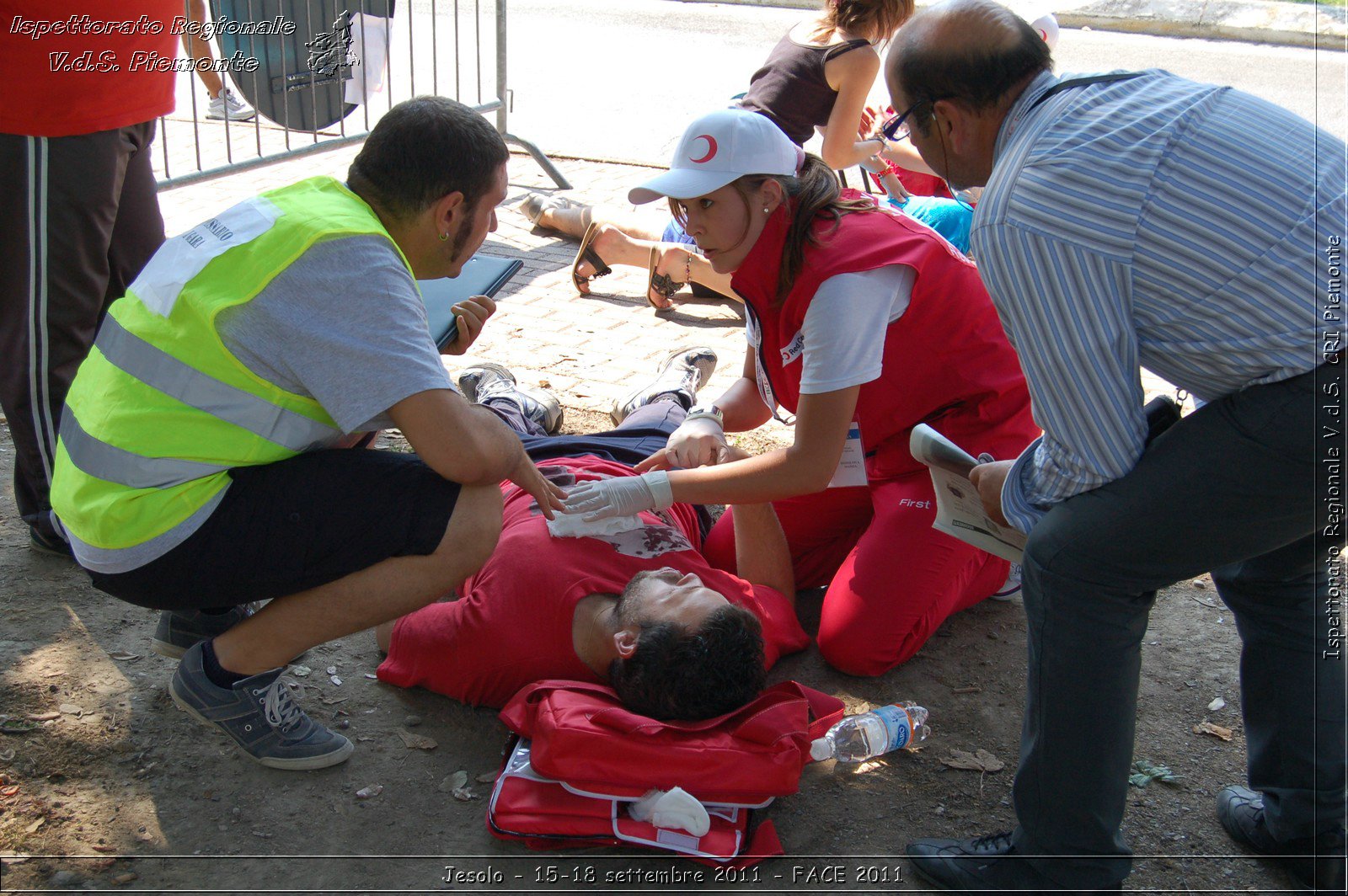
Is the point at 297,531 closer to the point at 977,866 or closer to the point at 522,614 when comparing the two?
the point at 522,614

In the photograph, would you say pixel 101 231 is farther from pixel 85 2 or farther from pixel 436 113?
pixel 436 113

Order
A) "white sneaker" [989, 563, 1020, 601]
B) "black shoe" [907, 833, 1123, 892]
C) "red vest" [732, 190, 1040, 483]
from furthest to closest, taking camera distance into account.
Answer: "white sneaker" [989, 563, 1020, 601] → "red vest" [732, 190, 1040, 483] → "black shoe" [907, 833, 1123, 892]

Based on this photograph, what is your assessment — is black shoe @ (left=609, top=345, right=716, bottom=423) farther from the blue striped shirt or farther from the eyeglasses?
the blue striped shirt

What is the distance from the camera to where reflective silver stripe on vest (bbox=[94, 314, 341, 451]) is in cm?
219

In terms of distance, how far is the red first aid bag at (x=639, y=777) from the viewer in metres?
2.27

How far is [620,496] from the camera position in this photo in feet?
9.43

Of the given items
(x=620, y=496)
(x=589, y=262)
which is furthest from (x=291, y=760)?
(x=589, y=262)

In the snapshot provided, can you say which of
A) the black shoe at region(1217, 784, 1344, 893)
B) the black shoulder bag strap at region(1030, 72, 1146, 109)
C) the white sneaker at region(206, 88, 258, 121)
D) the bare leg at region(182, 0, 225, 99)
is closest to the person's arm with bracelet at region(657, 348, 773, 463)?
the black shoulder bag strap at region(1030, 72, 1146, 109)

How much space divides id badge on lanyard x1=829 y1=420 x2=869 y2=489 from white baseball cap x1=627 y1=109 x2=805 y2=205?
0.76 meters

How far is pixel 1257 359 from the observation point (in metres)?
1.83

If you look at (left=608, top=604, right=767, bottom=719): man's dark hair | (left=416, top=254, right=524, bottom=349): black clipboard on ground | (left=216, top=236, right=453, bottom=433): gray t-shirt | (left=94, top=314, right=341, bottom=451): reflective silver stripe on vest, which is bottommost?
(left=608, top=604, right=767, bottom=719): man's dark hair

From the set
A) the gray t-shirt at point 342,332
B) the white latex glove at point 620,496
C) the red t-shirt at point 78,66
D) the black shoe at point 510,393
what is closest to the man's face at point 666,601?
the white latex glove at point 620,496

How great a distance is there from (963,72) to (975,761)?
62.1 inches

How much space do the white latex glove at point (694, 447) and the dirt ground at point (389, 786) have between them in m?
0.61
